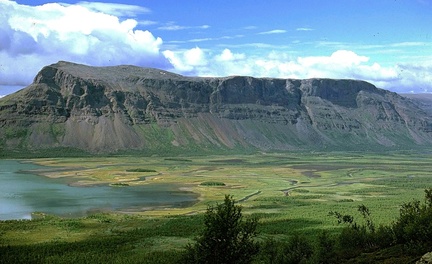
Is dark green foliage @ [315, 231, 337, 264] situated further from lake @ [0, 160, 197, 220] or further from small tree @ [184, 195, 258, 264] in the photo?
lake @ [0, 160, 197, 220]

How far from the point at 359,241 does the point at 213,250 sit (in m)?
19.7

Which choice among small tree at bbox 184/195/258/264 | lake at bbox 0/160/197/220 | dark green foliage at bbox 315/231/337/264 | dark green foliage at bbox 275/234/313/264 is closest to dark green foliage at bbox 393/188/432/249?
dark green foliage at bbox 315/231/337/264

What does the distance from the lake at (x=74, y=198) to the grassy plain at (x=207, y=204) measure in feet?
21.6

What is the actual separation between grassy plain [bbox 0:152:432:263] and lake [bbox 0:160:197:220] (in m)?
6.57

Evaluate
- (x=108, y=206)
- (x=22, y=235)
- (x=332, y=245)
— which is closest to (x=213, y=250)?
(x=332, y=245)

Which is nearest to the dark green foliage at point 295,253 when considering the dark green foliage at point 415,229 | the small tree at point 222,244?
the small tree at point 222,244

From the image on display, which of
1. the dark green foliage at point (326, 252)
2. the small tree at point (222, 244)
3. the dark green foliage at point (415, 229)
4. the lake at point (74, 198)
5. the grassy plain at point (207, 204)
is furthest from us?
the lake at point (74, 198)

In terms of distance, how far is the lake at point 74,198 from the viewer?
343ft

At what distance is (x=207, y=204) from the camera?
363 ft

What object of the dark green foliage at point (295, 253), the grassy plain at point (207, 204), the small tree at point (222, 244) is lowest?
the grassy plain at point (207, 204)

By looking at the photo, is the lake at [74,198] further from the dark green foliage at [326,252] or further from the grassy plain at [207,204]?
the dark green foliage at [326,252]

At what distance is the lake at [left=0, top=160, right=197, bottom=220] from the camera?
104 meters

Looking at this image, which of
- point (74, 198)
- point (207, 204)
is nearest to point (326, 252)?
point (207, 204)

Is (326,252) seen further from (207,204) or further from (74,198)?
(74,198)
